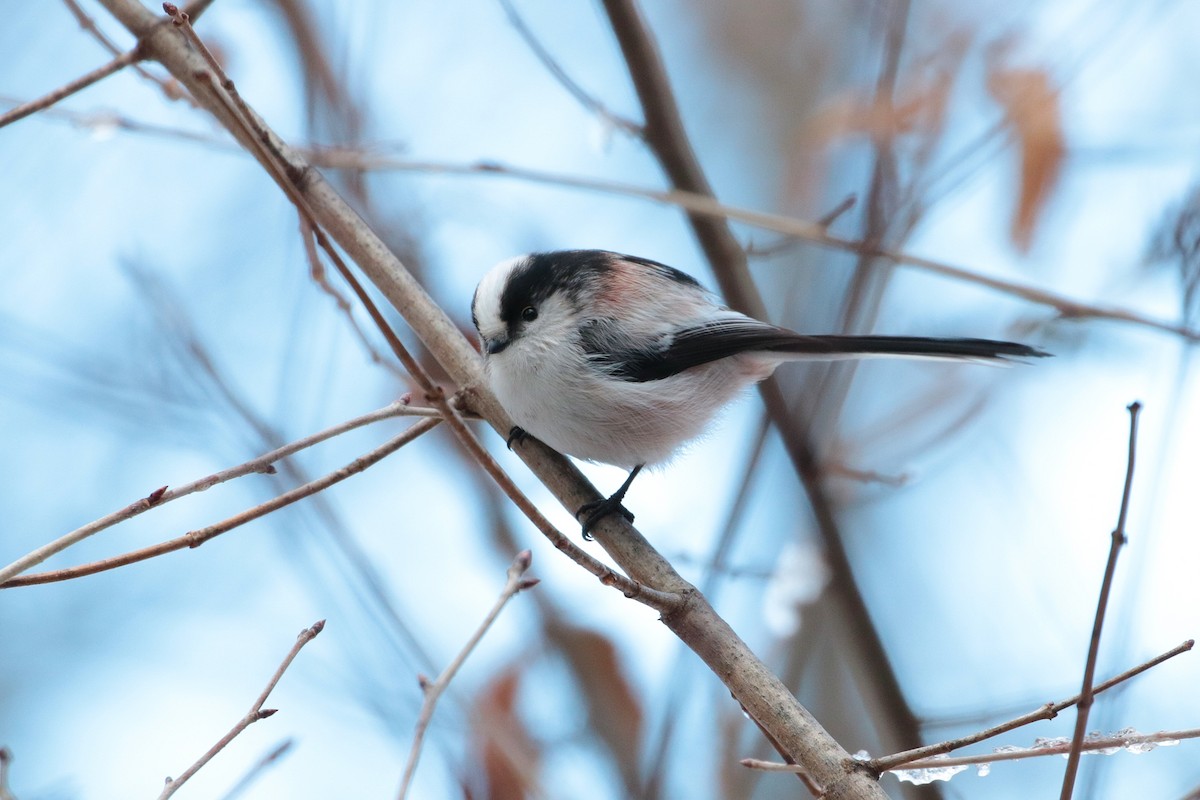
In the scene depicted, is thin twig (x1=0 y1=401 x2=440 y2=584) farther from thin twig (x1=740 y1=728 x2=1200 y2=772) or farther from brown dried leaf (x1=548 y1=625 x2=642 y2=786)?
brown dried leaf (x1=548 y1=625 x2=642 y2=786)

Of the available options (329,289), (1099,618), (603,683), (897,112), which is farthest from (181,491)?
(603,683)

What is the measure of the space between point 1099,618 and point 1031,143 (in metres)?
2.19

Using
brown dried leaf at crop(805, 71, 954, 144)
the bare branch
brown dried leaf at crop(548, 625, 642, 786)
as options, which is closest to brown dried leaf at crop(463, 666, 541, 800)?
brown dried leaf at crop(548, 625, 642, 786)

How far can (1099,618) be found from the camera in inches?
37.1

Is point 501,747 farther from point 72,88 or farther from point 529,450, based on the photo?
point 72,88

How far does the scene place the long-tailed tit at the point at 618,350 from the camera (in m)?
2.19

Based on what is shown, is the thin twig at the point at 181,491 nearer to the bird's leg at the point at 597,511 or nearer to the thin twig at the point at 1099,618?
the bird's leg at the point at 597,511

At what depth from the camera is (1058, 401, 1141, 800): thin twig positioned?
0.95m

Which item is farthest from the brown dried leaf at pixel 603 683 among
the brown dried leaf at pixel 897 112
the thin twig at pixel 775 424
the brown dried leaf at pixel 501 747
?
the brown dried leaf at pixel 897 112

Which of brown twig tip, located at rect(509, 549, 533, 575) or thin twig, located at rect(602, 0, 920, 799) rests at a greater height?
thin twig, located at rect(602, 0, 920, 799)

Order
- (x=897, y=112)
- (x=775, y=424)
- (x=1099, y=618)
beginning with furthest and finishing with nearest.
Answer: (x=897, y=112) < (x=775, y=424) < (x=1099, y=618)

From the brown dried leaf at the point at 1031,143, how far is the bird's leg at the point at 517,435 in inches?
58.3

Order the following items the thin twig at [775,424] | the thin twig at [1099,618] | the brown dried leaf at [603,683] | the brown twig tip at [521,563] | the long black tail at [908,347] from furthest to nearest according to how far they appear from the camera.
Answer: the brown dried leaf at [603,683] < the long black tail at [908,347] < the brown twig tip at [521,563] < the thin twig at [775,424] < the thin twig at [1099,618]

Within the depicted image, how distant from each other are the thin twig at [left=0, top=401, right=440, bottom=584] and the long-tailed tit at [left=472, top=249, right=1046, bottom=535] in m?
0.67
